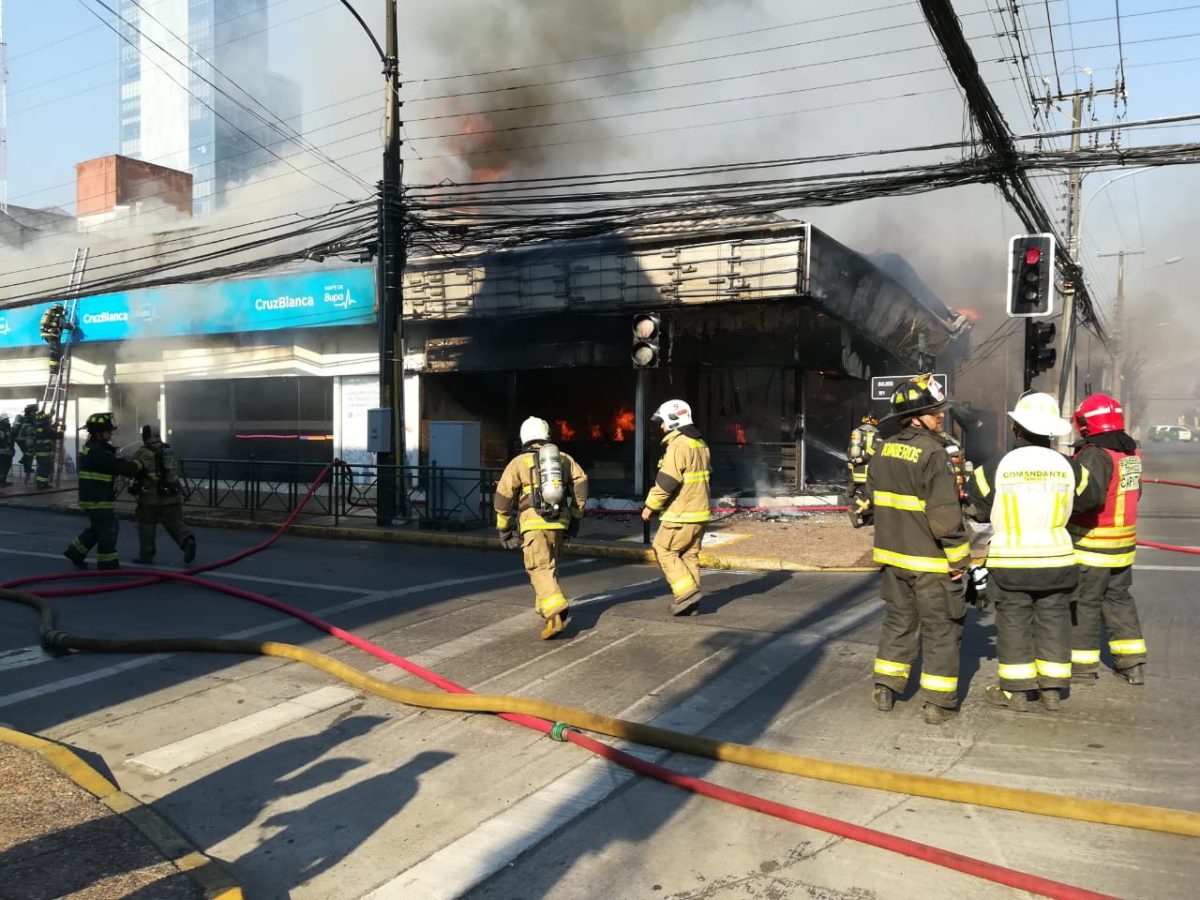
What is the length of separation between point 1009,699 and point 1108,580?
0.99 metres

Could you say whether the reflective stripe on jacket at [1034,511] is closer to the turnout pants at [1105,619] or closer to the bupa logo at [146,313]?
the turnout pants at [1105,619]

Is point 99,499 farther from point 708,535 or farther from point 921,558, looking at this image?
point 921,558

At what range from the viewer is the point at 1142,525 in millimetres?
12812

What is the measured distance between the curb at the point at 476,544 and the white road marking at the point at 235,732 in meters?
5.32

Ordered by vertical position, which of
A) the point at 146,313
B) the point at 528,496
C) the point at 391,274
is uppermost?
the point at 146,313

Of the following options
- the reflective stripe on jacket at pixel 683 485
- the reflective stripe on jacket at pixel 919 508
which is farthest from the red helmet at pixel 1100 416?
the reflective stripe on jacket at pixel 683 485

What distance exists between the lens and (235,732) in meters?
4.50

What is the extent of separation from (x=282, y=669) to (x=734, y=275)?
9930 millimetres

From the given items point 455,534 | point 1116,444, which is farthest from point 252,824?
point 455,534

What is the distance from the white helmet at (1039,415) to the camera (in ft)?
14.8

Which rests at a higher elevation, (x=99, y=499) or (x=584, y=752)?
(x=99, y=499)

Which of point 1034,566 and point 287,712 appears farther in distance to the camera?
point 287,712

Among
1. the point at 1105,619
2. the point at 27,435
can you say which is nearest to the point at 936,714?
the point at 1105,619

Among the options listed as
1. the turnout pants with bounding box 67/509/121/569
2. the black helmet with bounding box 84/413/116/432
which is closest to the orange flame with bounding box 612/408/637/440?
the black helmet with bounding box 84/413/116/432
